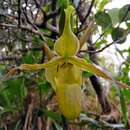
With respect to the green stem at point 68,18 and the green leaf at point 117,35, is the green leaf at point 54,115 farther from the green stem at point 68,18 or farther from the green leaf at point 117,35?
the green stem at point 68,18

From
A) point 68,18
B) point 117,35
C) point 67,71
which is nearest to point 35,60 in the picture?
point 117,35

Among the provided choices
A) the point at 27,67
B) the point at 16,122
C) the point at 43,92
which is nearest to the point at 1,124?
the point at 16,122

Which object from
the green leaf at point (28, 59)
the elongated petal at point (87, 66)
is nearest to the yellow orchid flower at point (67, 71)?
the elongated petal at point (87, 66)

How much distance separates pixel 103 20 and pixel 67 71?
238 millimetres

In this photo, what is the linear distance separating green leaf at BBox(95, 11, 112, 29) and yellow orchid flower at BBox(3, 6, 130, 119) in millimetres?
196

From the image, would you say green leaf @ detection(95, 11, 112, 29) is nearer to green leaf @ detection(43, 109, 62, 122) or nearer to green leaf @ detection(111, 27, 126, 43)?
green leaf @ detection(111, 27, 126, 43)

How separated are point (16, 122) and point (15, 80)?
22 centimetres

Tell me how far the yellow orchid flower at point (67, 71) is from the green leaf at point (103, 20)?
196 mm

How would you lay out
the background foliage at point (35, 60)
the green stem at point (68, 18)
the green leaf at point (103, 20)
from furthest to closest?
the background foliage at point (35, 60), the green leaf at point (103, 20), the green stem at point (68, 18)

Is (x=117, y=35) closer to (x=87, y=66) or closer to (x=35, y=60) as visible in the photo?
(x=87, y=66)

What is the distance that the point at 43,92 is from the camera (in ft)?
4.23

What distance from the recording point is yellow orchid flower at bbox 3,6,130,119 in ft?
2.26

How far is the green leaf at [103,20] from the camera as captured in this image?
0.92 meters

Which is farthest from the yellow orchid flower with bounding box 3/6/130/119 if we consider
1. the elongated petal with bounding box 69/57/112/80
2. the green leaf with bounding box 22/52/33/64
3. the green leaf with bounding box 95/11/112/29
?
the green leaf with bounding box 22/52/33/64
